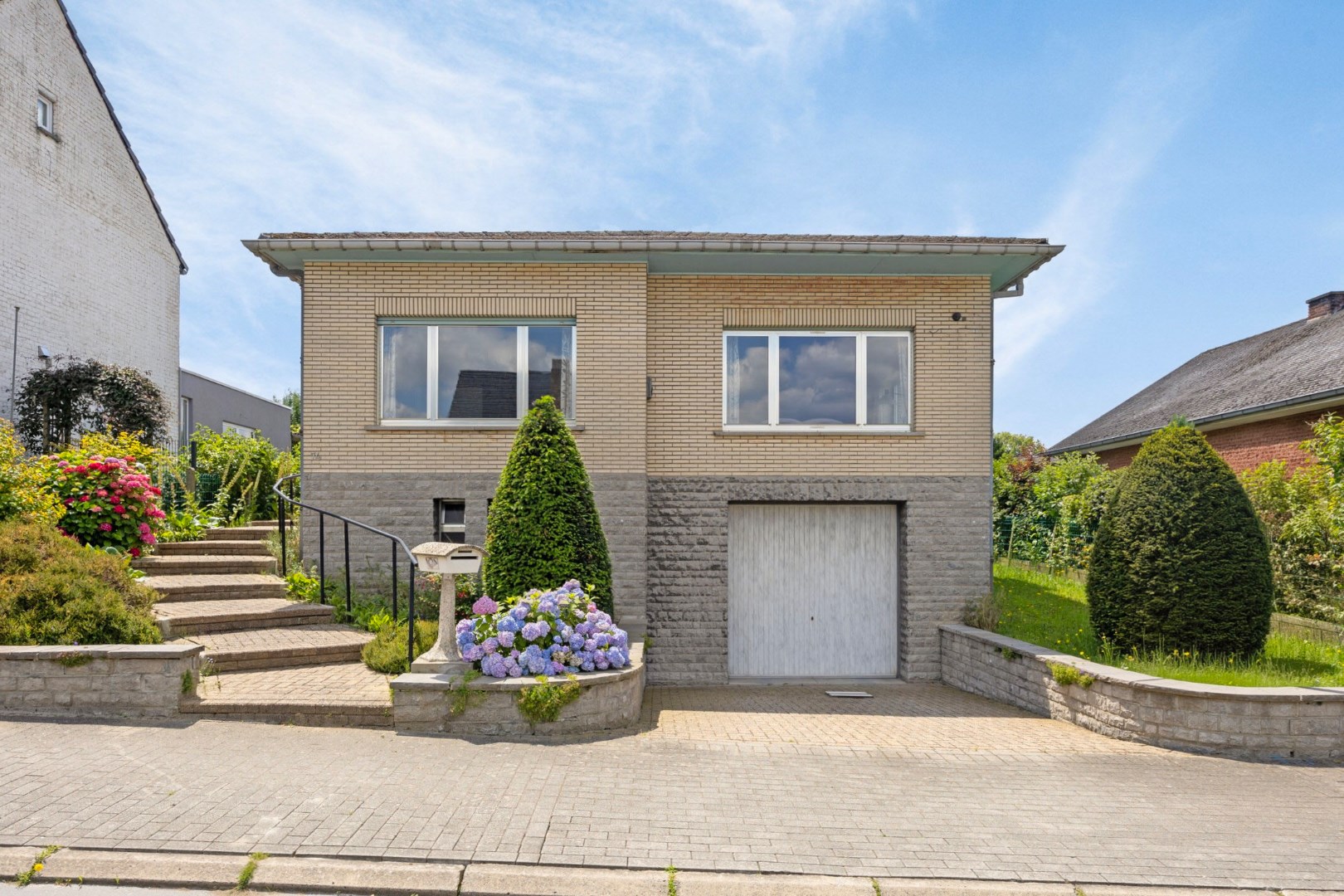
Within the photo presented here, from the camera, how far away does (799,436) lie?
32.3 feet

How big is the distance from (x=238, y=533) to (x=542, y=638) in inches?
249

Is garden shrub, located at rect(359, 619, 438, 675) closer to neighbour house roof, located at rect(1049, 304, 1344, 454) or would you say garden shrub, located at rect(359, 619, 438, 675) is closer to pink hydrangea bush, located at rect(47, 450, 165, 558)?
pink hydrangea bush, located at rect(47, 450, 165, 558)

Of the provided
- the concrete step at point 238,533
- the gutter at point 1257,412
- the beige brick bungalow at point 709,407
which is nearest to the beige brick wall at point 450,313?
the beige brick bungalow at point 709,407

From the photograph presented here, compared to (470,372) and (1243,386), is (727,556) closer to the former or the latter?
(470,372)

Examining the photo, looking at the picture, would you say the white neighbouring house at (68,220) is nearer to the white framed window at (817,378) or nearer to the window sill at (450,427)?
the window sill at (450,427)

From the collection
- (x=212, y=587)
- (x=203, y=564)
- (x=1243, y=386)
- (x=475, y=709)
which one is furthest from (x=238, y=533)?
(x=1243, y=386)

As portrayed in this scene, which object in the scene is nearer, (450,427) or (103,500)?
(103,500)

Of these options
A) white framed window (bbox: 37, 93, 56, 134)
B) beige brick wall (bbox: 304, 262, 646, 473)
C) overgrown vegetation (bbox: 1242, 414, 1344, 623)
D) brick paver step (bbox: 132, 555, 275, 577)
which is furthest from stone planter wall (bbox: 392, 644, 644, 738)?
white framed window (bbox: 37, 93, 56, 134)

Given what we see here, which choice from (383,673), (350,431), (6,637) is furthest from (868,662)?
(6,637)

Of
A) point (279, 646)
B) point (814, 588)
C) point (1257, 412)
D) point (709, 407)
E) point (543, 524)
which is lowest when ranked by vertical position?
point (279, 646)

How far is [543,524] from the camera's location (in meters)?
7.61

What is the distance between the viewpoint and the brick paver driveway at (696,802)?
419cm

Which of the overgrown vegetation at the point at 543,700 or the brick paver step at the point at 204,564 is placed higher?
the brick paver step at the point at 204,564

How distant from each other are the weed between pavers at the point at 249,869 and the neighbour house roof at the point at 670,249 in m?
6.77
